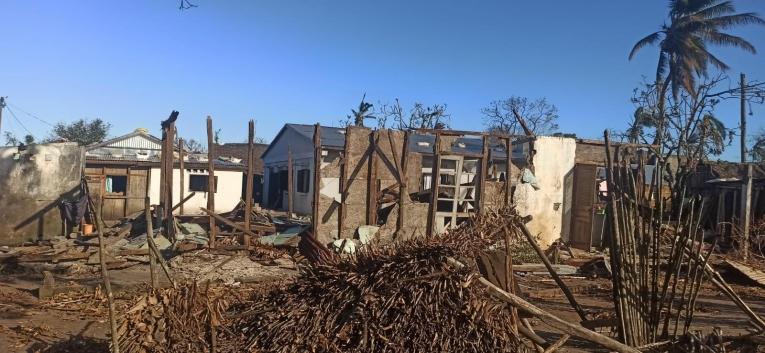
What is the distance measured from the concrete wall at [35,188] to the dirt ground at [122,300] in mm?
4683

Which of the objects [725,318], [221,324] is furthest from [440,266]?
[725,318]

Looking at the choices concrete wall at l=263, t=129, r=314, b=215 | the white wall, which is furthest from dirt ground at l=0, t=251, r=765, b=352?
the white wall

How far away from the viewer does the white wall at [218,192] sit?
24423 mm

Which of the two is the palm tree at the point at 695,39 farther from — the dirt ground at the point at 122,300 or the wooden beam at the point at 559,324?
the wooden beam at the point at 559,324

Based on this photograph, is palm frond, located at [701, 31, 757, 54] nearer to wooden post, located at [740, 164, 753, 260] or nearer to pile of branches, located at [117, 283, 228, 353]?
wooden post, located at [740, 164, 753, 260]

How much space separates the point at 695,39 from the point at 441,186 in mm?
21070

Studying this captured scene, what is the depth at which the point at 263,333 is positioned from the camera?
4.75 metres

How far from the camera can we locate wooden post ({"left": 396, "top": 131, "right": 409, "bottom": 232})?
12.8 m

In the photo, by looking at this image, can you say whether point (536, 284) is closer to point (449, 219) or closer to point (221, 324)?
point (449, 219)

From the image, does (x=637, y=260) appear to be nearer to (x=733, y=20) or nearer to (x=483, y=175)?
(x=483, y=175)

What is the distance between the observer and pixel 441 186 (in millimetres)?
13250

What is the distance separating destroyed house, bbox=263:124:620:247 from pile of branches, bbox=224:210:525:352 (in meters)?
5.56

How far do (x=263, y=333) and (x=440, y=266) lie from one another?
5.33 ft

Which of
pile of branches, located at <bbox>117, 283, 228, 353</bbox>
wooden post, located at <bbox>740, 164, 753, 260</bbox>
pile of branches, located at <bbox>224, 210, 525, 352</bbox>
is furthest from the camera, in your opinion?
wooden post, located at <bbox>740, 164, 753, 260</bbox>
